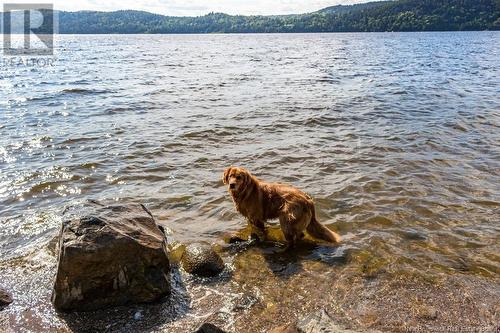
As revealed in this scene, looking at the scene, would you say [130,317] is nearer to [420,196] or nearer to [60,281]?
[60,281]

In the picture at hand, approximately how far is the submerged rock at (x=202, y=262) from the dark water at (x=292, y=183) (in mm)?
199

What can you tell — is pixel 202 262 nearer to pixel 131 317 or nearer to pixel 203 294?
pixel 203 294

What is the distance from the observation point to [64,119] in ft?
52.0

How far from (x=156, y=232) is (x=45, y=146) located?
25.5ft

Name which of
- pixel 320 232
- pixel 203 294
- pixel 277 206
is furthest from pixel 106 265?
pixel 320 232

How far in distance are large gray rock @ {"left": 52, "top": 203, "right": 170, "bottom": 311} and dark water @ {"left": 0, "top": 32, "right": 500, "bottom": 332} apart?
1.02 ft

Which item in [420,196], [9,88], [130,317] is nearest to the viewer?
[130,317]

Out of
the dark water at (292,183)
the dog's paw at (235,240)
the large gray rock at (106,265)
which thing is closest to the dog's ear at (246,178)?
the dog's paw at (235,240)

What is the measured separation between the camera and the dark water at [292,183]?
18.2 ft

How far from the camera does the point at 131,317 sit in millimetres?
5164

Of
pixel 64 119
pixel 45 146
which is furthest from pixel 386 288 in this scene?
pixel 64 119

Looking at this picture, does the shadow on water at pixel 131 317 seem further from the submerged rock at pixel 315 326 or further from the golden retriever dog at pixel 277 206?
the golden retriever dog at pixel 277 206

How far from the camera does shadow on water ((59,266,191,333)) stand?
16.3ft

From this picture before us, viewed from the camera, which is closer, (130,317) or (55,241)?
(130,317)
